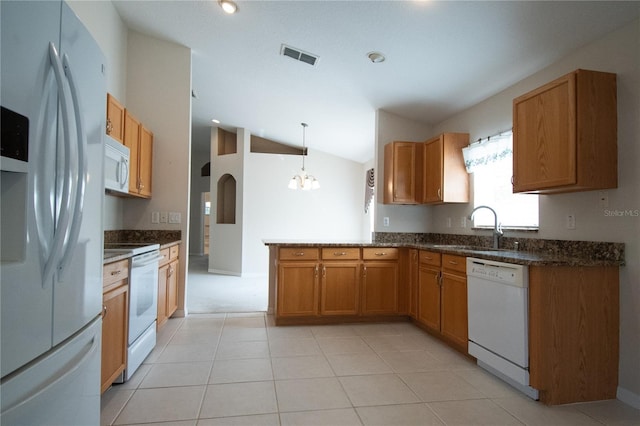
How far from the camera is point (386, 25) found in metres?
2.62

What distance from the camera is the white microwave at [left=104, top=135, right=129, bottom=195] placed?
2.44m

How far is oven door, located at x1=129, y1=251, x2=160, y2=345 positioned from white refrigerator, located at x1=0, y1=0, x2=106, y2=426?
112cm

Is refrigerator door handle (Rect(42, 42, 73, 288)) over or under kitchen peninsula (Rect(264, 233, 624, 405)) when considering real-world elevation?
over

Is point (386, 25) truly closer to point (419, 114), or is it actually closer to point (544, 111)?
point (544, 111)

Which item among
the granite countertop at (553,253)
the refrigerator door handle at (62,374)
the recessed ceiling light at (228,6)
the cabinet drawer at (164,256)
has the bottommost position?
the refrigerator door handle at (62,374)

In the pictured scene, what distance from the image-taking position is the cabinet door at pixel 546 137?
A: 211cm

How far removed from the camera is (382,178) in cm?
417

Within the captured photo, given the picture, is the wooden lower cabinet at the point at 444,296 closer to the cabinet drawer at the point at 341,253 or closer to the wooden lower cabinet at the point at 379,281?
the wooden lower cabinet at the point at 379,281

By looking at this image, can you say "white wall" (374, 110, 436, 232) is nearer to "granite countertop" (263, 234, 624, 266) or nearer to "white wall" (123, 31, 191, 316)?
"granite countertop" (263, 234, 624, 266)

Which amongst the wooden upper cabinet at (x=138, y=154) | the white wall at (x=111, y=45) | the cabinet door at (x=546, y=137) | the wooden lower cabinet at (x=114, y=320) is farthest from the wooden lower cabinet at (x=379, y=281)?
the white wall at (x=111, y=45)

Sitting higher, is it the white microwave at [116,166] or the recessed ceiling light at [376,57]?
the recessed ceiling light at [376,57]

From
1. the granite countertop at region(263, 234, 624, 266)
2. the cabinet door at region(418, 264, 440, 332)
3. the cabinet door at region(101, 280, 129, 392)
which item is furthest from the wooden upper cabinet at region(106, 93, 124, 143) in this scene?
the cabinet door at region(418, 264, 440, 332)

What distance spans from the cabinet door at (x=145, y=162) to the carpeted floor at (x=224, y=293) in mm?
1544

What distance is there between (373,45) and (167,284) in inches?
116
